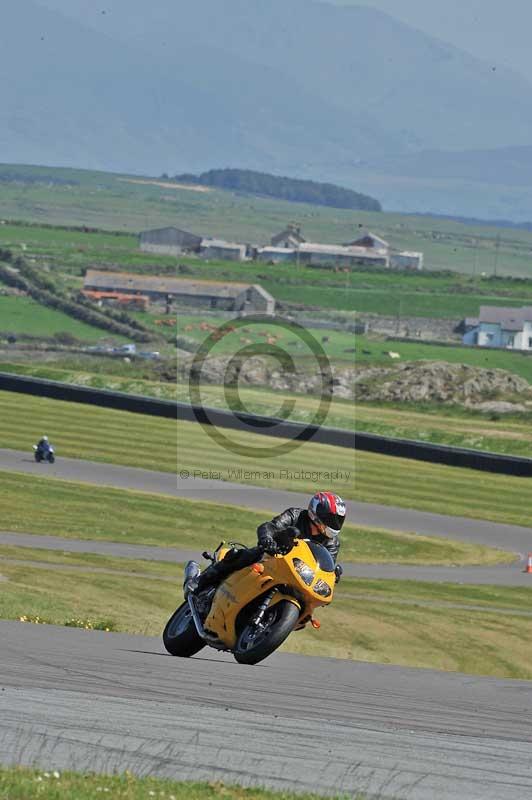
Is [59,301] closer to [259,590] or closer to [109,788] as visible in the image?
[259,590]

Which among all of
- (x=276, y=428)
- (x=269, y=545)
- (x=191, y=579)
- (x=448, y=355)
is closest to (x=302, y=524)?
(x=269, y=545)

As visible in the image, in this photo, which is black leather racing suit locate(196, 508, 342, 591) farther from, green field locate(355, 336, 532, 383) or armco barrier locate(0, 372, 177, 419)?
green field locate(355, 336, 532, 383)

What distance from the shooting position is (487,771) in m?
9.76

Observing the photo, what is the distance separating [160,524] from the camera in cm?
4072

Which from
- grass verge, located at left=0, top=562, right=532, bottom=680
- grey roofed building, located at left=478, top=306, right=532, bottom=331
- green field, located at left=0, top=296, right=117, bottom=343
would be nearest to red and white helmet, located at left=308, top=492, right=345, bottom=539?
grass verge, located at left=0, top=562, right=532, bottom=680

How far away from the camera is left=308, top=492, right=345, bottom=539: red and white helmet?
14.9m

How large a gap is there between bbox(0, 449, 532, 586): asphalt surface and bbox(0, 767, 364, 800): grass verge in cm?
2777

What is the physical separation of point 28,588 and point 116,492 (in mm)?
19495

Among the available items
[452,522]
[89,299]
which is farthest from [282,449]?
[89,299]

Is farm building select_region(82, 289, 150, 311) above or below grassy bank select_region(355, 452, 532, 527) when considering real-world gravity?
above

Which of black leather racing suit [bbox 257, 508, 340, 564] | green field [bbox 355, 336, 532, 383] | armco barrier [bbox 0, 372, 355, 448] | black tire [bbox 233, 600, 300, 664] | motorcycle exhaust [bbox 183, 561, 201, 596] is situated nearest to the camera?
black tire [bbox 233, 600, 300, 664]

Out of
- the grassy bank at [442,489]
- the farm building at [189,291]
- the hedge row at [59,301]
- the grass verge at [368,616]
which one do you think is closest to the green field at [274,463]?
the grassy bank at [442,489]

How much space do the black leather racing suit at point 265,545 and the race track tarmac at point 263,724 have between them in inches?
37.8

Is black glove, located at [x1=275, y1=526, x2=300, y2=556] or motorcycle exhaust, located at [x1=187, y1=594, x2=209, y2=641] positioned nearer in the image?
black glove, located at [x1=275, y1=526, x2=300, y2=556]
